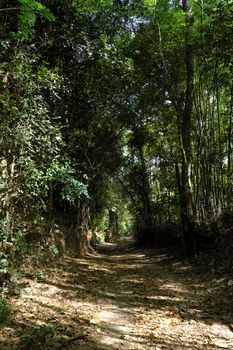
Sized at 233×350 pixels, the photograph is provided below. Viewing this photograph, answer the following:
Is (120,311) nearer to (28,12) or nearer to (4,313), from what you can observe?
(4,313)

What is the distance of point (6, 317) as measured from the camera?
429cm

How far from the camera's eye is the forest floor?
155 inches

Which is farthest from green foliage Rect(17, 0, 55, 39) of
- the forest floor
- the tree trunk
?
the tree trunk

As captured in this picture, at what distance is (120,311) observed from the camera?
5.30 meters

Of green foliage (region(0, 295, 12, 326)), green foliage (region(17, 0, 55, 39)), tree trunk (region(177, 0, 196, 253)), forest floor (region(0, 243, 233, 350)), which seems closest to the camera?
forest floor (region(0, 243, 233, 350))

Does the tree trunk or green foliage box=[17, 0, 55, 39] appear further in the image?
the tree trunk

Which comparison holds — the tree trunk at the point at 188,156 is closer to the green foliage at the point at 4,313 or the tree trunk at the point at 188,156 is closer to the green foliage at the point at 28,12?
the green foliage at the point at 28,12

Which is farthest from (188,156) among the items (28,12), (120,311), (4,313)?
(4,313)

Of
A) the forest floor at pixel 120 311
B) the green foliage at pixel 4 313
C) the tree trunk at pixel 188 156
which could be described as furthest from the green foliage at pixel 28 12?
the tree trunk at pixel 188 156

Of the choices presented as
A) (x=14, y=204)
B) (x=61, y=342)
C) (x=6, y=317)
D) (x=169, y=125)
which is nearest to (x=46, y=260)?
(x=14, y=204)

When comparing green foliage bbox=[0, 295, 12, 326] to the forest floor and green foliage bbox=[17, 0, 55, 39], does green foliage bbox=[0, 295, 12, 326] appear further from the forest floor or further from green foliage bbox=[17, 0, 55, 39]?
green foliage bbox=[17, 0, 55, 39]

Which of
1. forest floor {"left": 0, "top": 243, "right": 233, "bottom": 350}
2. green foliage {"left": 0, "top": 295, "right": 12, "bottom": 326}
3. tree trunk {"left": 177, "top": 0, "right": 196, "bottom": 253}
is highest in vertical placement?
tree trunk {"left": 177, "top": 0, "right": 196, "bottom": 253}

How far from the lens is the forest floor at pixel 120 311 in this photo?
13.0ft

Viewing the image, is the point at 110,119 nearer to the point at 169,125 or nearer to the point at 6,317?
the point at 169,125
